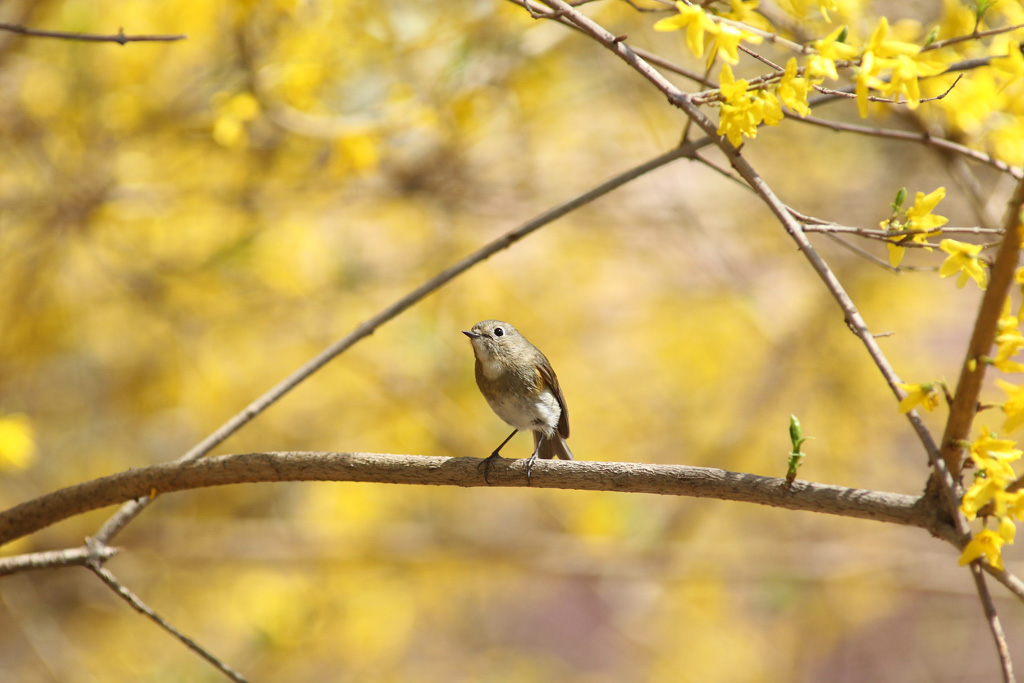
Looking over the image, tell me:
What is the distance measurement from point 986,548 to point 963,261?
59cm

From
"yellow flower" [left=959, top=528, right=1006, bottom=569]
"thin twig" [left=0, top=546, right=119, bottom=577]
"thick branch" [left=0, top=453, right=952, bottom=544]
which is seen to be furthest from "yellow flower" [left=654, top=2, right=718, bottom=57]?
"thin twig" [left=0, top=546, right=119, bottom=577]

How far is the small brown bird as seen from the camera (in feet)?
10.00

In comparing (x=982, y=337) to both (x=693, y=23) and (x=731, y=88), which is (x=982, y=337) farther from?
(x=693, y=23)

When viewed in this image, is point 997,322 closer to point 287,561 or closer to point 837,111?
point 287,561

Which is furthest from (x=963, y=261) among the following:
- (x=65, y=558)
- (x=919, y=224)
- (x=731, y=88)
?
(x=65, y=558)

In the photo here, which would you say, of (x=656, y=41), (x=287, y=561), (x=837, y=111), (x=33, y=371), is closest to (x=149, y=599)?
(x=287, y=561)

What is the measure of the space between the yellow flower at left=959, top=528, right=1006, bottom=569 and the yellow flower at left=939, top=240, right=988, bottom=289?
1.64 feet

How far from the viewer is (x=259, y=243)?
17.0 feet

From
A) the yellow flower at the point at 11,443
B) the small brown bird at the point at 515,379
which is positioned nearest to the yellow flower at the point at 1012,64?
the small brown bird at the point at 515,379

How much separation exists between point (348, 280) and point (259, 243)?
1.97ft

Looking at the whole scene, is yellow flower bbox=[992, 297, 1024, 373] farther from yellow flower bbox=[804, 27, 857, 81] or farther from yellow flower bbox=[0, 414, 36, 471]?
yellow flower bbox=[0, 414, 36, 471]

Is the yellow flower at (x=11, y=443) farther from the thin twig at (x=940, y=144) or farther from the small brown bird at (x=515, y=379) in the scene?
the thin twig at (x=940, y=144)

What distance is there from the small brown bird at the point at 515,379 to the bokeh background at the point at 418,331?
1.26 metres

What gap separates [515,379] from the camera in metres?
3.04
